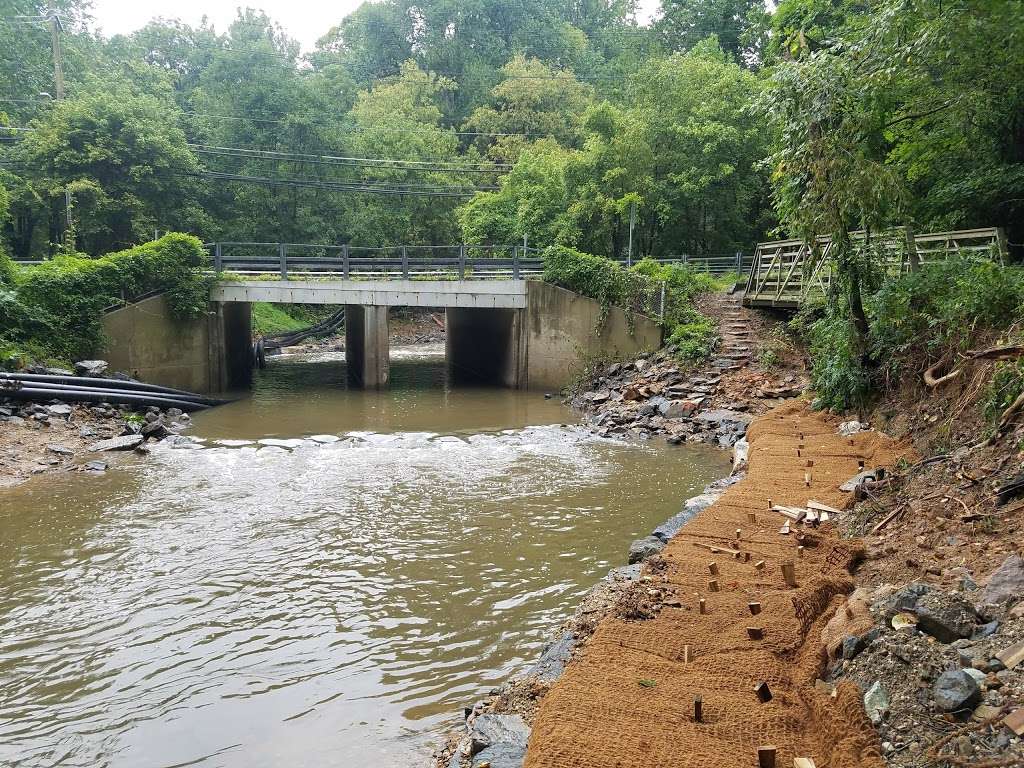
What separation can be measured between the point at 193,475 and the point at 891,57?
38.6 ft

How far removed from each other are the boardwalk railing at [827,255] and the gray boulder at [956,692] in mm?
8856

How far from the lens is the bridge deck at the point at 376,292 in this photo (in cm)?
2141

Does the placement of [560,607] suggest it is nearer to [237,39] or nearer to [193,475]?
[193,475]

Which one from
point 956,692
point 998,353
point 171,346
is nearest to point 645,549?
point 956,692

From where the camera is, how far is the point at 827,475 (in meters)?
8.50

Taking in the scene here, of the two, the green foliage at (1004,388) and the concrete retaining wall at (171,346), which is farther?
the concrete retaining wall at (171,346)

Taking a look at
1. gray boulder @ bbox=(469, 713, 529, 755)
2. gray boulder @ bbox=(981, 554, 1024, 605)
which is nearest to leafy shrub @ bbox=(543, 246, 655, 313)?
gray boulder @ bbox=(981, 554, 1024, 605)

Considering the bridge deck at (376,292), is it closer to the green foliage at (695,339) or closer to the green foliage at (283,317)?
the green foliage at (695,339)

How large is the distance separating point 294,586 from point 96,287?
14.8 meters

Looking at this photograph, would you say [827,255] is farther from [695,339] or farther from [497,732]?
[497,732]

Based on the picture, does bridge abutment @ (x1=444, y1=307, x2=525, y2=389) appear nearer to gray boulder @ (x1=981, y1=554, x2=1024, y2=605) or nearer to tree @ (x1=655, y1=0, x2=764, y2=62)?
gray boulder @ (x1=981, y1=554, x2=1024, y2=605)

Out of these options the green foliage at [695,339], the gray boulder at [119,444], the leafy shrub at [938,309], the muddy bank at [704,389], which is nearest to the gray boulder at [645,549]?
the leafy shrub at [938,309]

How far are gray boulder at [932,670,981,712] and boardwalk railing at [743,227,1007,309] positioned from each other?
8856mm

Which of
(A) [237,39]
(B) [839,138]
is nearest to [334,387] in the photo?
(B) [839,138]
